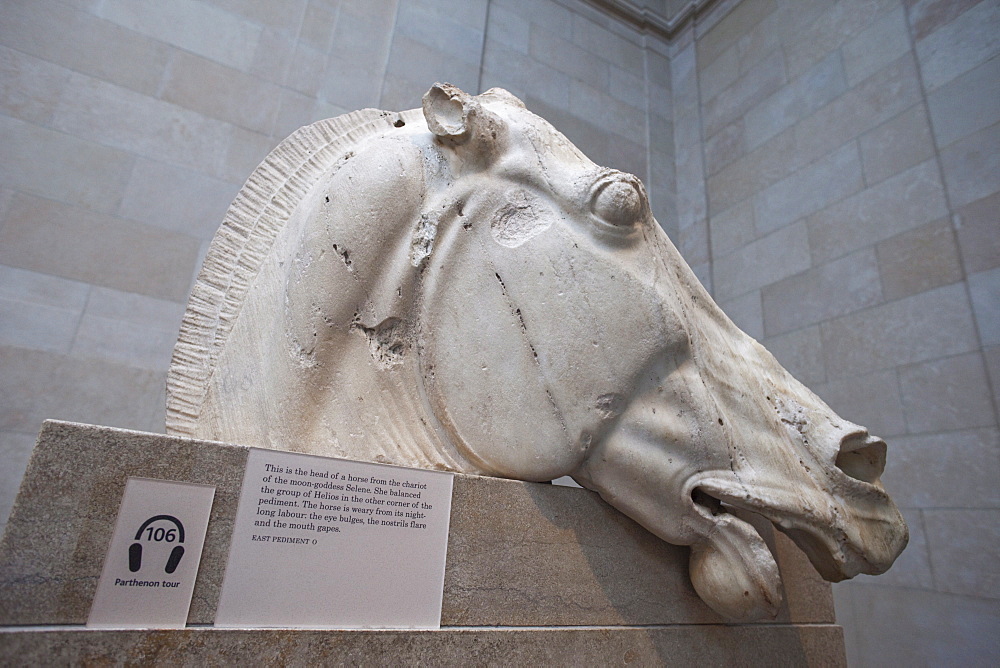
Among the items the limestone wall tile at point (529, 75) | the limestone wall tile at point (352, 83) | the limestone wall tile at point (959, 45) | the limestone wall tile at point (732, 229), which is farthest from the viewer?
the limestone wall tile at point (529, 75)

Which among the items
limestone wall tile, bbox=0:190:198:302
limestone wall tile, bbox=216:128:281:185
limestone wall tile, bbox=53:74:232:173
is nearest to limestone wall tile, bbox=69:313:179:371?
limestone wall tile, bbox=0:190:198:302

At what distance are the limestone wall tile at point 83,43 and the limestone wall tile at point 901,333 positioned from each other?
12.9 feet

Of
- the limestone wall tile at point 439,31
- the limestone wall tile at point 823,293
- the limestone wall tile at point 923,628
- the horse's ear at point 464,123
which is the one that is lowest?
the limestone wall tile at point 923,628

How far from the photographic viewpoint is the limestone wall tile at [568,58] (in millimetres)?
4434

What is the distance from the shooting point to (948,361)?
269 centimetres

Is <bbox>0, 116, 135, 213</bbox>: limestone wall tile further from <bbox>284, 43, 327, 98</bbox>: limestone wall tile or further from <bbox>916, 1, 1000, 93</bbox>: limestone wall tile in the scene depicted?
<bbox>916, 1, 1000, 93</bbox>: limestone wall tile

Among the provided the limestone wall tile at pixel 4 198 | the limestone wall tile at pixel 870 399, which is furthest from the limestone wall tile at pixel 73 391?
the limestone wall tile at pixel 870 399

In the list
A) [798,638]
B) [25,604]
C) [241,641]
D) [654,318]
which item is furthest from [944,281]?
[25,604]

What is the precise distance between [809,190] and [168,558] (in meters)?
3.95

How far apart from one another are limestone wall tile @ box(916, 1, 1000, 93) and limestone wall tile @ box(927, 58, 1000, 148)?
0.18ft

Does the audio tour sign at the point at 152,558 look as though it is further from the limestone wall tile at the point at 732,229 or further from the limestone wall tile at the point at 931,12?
the limestone wall tile at the point at 931,12

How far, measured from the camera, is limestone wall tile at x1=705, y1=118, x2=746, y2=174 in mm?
4297

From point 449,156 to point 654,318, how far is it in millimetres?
570

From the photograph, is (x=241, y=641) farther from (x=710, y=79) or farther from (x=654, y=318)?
(x=710, y=79)
